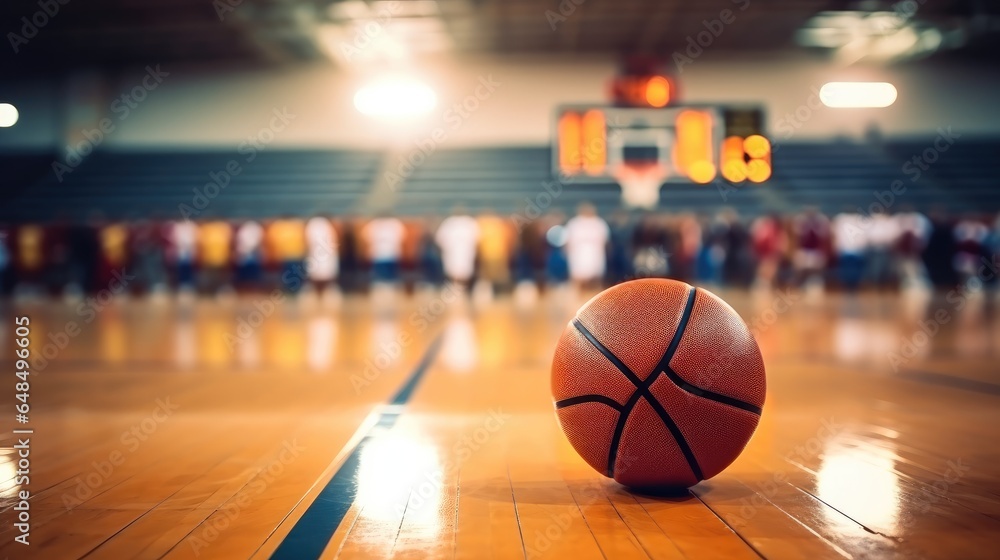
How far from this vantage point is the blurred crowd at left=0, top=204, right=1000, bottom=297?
13922 millimetres

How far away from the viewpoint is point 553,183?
15203mm

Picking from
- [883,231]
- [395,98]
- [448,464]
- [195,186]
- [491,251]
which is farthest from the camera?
[195,186]

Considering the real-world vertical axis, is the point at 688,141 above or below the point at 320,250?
above

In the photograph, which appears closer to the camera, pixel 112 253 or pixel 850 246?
pixel 112 253

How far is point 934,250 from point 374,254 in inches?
384

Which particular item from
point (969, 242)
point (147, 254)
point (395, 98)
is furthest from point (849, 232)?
point (147, 254)

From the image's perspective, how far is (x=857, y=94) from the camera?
1627cm

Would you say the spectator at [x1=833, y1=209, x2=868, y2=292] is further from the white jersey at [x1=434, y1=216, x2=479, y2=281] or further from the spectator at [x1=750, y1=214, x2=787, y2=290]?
the white jersey at [x1=434, y1=216, x2=479, y2=281]

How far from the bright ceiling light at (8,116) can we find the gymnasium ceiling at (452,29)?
71 cm

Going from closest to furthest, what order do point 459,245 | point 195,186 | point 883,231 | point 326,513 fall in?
point 326,513 < point 459,245 < point 883,231 < point 195,186

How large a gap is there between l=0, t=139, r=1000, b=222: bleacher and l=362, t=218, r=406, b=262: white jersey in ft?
3.19

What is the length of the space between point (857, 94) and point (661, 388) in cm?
1598

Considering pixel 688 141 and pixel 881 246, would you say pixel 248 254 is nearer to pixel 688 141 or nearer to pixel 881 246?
pixel 688 141

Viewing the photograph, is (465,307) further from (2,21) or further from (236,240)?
(2,21)
